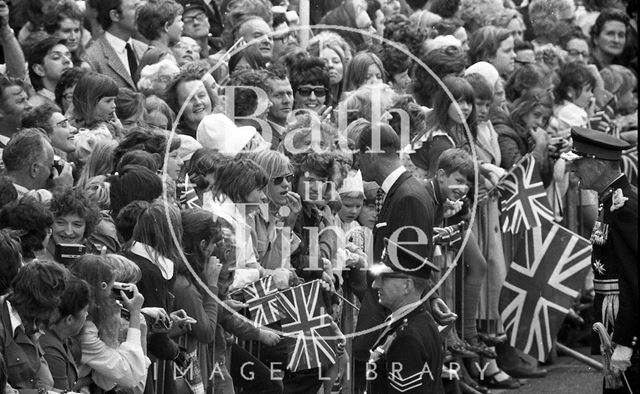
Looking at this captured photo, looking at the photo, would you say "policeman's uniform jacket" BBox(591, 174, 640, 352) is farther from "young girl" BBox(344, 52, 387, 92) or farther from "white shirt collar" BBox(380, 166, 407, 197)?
"young girl" BBox(344, 52, 387, 92)

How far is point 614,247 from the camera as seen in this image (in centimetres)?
Result: 1066

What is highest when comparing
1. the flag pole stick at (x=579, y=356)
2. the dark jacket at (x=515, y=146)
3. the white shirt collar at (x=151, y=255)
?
the white shirt collar at (x=151, y=255)

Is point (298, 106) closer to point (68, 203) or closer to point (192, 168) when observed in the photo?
point (192, 168)

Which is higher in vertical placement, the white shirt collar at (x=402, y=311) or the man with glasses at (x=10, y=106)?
the man with glasses at (x=10, y=106)

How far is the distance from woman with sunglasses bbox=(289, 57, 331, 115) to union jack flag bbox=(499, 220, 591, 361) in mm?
1985

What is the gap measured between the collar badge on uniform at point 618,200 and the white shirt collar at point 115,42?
422 cm

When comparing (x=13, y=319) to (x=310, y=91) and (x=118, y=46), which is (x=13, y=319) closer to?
(x=118, y=46)

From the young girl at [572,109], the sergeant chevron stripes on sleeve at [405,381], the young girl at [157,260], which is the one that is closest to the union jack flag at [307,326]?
the sergeant chevron stripes on sleeve at [405,381]

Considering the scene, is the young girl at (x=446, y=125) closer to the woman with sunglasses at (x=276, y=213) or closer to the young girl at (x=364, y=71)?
the young girl at (x=364, y=71)

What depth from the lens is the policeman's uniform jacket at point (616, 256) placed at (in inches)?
411

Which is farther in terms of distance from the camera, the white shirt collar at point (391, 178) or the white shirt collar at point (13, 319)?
the white shirt collar at point (391, 178)

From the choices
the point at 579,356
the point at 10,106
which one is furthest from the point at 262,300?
the point at 579,356

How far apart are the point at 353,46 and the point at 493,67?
1.32 m

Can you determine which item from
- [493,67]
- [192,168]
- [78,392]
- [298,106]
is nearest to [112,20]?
[298,106]
